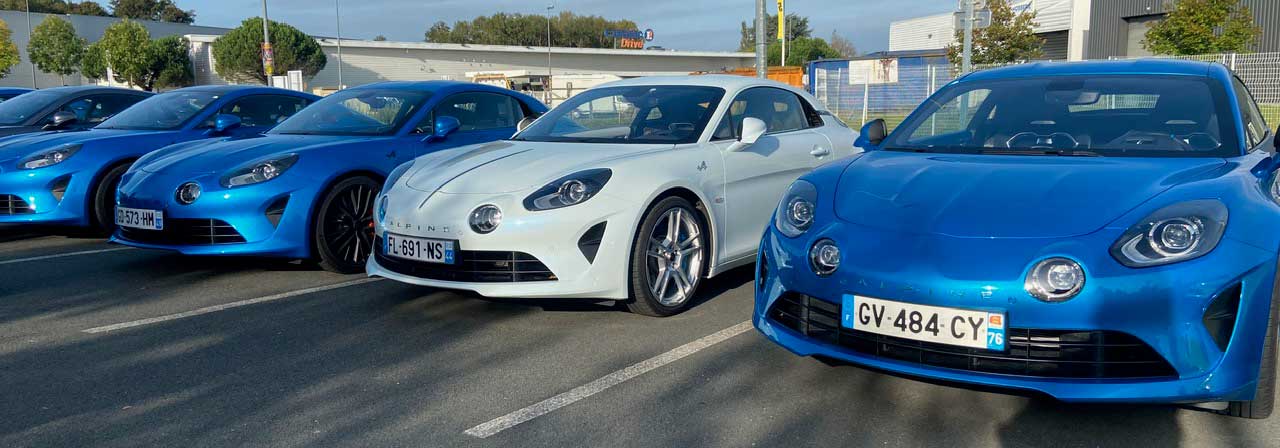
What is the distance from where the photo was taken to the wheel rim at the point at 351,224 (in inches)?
230

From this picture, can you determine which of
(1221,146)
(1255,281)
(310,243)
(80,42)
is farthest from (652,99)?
(80,42)

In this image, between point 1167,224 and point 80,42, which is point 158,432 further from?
point 80,42

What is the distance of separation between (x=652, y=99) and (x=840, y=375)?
2.39 meters

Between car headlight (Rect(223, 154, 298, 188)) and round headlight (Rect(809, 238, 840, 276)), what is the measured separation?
3777mm

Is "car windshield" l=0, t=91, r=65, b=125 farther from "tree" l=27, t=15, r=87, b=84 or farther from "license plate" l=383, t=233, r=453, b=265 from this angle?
"tree" l=27, t=15, r=87, b=84

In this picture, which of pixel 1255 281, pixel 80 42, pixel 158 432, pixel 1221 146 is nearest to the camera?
pixel 1255 281

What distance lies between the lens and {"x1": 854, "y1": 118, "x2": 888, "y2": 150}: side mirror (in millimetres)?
4398

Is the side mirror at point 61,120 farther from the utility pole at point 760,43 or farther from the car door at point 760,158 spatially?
the utility pole at point 760,43

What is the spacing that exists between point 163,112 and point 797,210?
22.1 ft

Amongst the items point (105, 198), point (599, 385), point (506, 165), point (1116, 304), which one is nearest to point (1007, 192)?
point (1116, 304)

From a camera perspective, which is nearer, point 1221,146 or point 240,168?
point 1221,146

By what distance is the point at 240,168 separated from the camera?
18.6 ft

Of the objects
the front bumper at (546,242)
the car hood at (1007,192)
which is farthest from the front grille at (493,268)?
the car hood at (1007,192)

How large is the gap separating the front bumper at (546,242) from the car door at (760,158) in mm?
872
